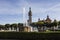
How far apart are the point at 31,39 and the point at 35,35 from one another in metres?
0.76

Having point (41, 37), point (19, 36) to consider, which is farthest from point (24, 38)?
point (41, 37)

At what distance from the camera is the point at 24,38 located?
2284 centimetres

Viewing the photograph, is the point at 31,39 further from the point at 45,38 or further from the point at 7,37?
the point at 7,37

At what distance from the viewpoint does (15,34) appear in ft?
76.1

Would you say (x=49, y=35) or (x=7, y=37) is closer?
(x=49, y=35)

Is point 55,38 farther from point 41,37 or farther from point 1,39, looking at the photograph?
point 1,39

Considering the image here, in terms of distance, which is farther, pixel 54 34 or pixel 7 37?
pixel 7 37

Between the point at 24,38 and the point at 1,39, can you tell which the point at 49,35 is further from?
the point at 1,39

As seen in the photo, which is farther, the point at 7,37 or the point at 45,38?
the point at 7,37

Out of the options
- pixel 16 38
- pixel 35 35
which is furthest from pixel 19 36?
pixel 35 35

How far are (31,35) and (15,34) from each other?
222 cm

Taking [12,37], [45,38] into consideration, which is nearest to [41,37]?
[45,38]

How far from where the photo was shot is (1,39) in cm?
2250

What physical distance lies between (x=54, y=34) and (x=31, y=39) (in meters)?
3.08
